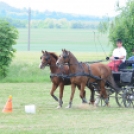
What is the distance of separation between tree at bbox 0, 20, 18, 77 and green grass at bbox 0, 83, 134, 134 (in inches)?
389

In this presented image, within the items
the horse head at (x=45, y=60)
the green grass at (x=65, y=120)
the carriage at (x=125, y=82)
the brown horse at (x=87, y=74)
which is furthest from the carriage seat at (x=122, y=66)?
the horse head at (x=45, y=60)

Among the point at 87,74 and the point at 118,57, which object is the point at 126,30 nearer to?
the point at 118,57

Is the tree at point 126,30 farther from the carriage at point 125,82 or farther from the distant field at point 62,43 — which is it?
the distant field at point 62,43

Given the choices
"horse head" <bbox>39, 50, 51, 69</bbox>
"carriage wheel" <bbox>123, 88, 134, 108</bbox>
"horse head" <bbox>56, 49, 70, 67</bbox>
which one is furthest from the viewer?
"carriage wheel" <bbox>123, 88, 134, 108</bbox>

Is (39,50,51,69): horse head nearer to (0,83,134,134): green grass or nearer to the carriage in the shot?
(0,83,134,134): green grass

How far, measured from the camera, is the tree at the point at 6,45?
30344 mm

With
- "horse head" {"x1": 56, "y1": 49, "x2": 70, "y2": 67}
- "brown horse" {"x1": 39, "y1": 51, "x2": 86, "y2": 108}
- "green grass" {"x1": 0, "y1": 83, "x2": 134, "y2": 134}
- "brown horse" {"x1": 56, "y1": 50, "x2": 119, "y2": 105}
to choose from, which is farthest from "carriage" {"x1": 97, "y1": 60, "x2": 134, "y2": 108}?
"horse head" {"x1": 56, "y1": 49, "x2": 70, "y2": 67}

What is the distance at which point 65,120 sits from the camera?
14953 millimetres

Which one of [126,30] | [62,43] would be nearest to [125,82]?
[126,30]

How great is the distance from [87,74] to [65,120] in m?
3.41

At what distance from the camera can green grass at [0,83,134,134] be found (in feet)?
43.7

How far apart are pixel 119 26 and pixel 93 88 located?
13.6m

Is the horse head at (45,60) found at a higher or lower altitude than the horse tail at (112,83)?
higher

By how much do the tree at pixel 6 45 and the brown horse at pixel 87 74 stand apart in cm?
1186
